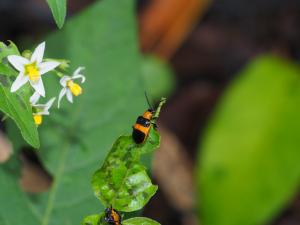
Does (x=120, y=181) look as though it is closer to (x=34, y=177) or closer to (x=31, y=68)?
(x=31, y=68)

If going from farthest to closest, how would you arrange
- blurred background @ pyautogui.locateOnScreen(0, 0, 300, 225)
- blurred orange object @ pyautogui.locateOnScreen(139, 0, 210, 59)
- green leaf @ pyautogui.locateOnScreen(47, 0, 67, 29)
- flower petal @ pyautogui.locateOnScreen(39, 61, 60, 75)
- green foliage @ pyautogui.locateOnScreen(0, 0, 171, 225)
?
blurred orange object @ pyautogui.locateOnScreen(139, 0, 210, 59)
blurred background @ pyautogui.locateOnScreen(0, 0, 300, 225)
green foliage @ pyautogui.locateOnScreen(0, 0, 171, 225)
flower petal @ pyautogui.locateOnScreen(39, 61, 60, 75)
green leaf @ pyautogui.locateOnScreen(47, 0, 67, 29)

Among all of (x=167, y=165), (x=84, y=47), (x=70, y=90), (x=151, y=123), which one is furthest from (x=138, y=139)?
(x=167, y=165)

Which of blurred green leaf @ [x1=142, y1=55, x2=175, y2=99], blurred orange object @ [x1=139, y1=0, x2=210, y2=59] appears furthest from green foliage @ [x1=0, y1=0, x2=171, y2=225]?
blurred orange object @ [x1=139, y1=0, x2=210, y2=59]

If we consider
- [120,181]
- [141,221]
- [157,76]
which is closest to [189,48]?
[157,76]

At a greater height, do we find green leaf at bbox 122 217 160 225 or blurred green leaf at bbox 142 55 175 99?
green leaf at bbox 122 217 160 225

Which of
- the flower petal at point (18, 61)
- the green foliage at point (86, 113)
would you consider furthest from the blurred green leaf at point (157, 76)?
the flower petal at point (18, 61)

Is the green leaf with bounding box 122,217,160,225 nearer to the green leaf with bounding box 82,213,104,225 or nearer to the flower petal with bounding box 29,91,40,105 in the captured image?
the green leaf with bounding box 82,213,104,225
